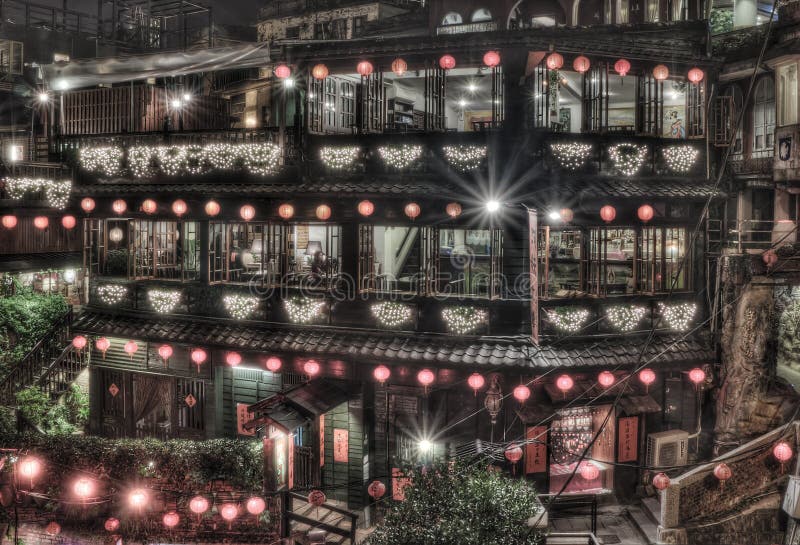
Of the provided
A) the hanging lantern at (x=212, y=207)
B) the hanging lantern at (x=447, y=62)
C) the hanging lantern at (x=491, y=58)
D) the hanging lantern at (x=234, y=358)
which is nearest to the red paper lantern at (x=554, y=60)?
the hanging lantern at (x=491, y=58)

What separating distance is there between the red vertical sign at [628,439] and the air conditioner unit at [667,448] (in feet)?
1.12

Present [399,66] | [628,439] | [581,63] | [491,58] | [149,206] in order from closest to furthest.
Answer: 1. [491,58]
2. [581,63]
3. [399,66]
4. [628,439]
5. [149,206]

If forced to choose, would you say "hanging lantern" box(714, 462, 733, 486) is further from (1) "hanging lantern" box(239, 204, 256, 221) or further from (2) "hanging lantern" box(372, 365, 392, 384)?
(1) "hanging lantern" box(239, 204, 256, 221)

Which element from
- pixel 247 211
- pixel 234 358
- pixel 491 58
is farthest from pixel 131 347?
pixel 491 58

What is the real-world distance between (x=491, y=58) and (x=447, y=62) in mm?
1188

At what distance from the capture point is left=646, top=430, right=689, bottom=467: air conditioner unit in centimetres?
1545

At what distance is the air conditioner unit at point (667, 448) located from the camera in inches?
608

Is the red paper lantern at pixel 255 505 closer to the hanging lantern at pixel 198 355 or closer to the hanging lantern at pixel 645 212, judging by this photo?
the hanging lantern at pixel 198 355

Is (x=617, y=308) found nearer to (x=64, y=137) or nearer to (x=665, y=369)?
(x=665, y=369)

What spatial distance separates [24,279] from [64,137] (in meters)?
10.2

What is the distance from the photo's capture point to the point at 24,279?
83.5ft

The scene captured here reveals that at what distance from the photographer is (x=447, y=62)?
14.7m

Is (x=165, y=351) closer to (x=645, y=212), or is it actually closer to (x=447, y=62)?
(x=447, y=62)

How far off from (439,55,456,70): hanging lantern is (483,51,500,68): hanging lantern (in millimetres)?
861
